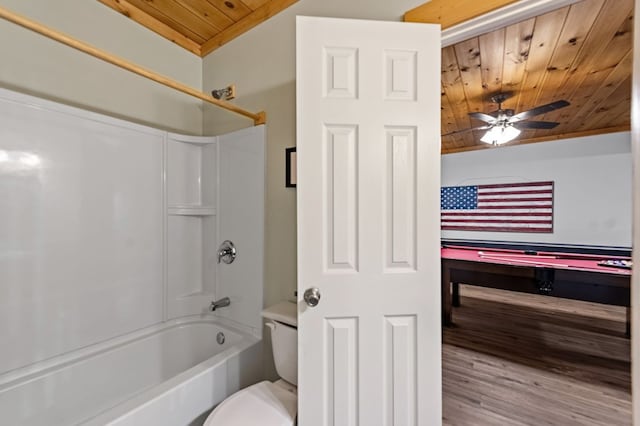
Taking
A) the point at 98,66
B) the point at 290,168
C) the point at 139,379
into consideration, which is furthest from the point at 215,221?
the point at 98,66

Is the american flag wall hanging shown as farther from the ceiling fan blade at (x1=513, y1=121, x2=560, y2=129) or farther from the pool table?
the ceiling fan blade at (x1=513, y1=121, x2=560, y2=129)

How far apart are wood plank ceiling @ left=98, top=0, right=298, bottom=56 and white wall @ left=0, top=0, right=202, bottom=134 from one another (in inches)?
2.9

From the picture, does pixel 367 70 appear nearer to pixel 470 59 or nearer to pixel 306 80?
pixel 306 80

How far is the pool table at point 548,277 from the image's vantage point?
218 cm

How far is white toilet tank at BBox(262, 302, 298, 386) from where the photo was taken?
138cm

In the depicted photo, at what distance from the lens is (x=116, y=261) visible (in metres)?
1.77

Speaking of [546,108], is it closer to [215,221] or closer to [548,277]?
[548,277]

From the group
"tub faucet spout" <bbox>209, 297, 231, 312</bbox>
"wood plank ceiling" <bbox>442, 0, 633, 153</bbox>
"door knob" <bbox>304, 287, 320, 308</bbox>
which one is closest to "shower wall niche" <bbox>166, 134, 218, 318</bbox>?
"tub faucet spout" <bbox>209, 297, 231, 312</bbox>

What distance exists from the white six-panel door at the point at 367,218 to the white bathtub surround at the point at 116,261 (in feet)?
2.36

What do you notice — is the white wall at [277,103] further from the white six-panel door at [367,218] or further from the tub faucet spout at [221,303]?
the white six-panel door at [367,218]

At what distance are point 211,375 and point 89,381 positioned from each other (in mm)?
805

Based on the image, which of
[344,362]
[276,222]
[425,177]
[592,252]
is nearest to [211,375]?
[344,362]

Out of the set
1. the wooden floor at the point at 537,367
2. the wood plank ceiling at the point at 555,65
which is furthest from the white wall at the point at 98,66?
the wooden floor at the point at 537,367

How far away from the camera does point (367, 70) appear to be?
1.16 m
